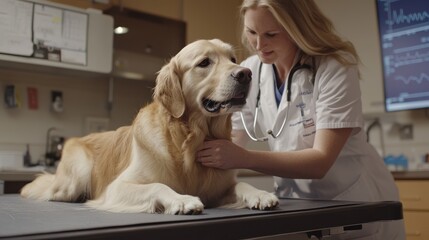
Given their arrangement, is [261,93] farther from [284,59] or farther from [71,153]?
[71,153]

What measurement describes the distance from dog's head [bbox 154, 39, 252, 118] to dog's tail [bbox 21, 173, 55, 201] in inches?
21.8

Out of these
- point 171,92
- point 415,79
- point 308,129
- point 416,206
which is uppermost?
point 415,79

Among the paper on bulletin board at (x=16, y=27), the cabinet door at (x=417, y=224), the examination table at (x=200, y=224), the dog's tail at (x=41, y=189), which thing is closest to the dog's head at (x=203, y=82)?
the examination table at (x=200, y=224)

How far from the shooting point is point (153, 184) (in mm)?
1162

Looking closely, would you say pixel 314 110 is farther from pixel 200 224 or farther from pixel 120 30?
pixel 120 30

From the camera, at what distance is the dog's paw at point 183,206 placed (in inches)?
39.4

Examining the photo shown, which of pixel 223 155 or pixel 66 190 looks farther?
pixel 66 190

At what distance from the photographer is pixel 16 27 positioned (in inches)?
106

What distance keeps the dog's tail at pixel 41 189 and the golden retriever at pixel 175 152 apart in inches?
0.6

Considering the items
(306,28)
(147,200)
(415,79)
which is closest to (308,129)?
(306,28)

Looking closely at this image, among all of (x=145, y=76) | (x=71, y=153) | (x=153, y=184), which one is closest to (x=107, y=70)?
(x=145, y=76)

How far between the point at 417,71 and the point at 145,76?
210 cm

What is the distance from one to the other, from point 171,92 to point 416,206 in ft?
6.84

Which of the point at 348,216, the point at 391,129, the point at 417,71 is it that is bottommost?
the point at 348,216
